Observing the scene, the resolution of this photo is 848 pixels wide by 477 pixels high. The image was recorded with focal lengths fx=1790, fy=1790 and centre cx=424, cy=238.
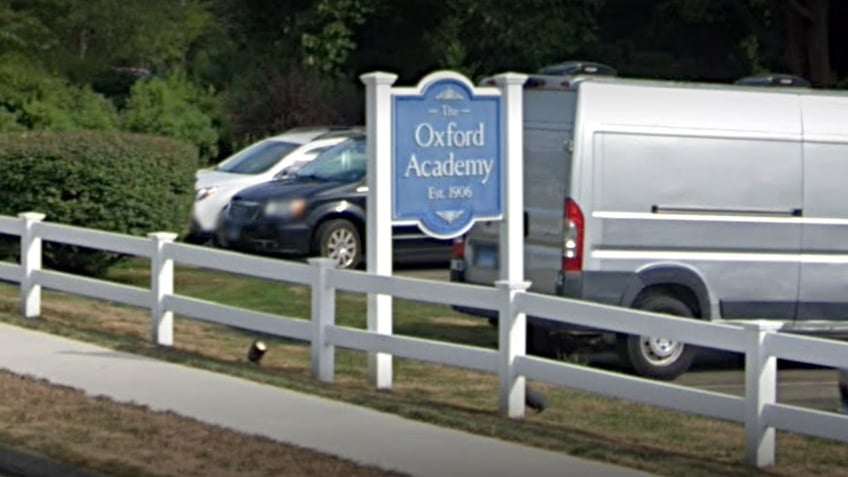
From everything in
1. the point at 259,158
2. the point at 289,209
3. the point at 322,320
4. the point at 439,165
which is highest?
the point at 439,165

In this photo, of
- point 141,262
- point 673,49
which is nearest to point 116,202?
point 141,262

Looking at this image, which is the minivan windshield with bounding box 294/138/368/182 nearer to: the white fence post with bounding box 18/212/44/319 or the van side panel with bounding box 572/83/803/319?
the white fence post with bounding box 18/212/44/319

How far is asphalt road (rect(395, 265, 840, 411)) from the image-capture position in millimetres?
13875

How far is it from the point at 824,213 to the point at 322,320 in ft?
15.4

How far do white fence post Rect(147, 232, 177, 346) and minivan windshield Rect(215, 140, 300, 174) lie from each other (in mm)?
8983

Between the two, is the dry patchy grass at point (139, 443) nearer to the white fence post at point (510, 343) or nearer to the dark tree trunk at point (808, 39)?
the white fence post at point (510, 343)

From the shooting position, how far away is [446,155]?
1341 cm

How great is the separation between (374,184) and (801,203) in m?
4.13

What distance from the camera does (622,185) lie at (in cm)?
1467

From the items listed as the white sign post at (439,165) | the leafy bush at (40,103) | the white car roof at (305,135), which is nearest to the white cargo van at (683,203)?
the white sign post at (439,165)

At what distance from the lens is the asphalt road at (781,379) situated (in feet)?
45.5

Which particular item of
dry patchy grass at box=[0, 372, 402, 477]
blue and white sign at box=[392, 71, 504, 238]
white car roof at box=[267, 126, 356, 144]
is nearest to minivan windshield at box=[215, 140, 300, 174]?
white car roof at box=[267, 126, 356, 144]

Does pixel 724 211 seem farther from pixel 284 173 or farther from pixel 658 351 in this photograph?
pixel 284 173

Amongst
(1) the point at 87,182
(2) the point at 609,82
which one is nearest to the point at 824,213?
(2) the point at 609,82
